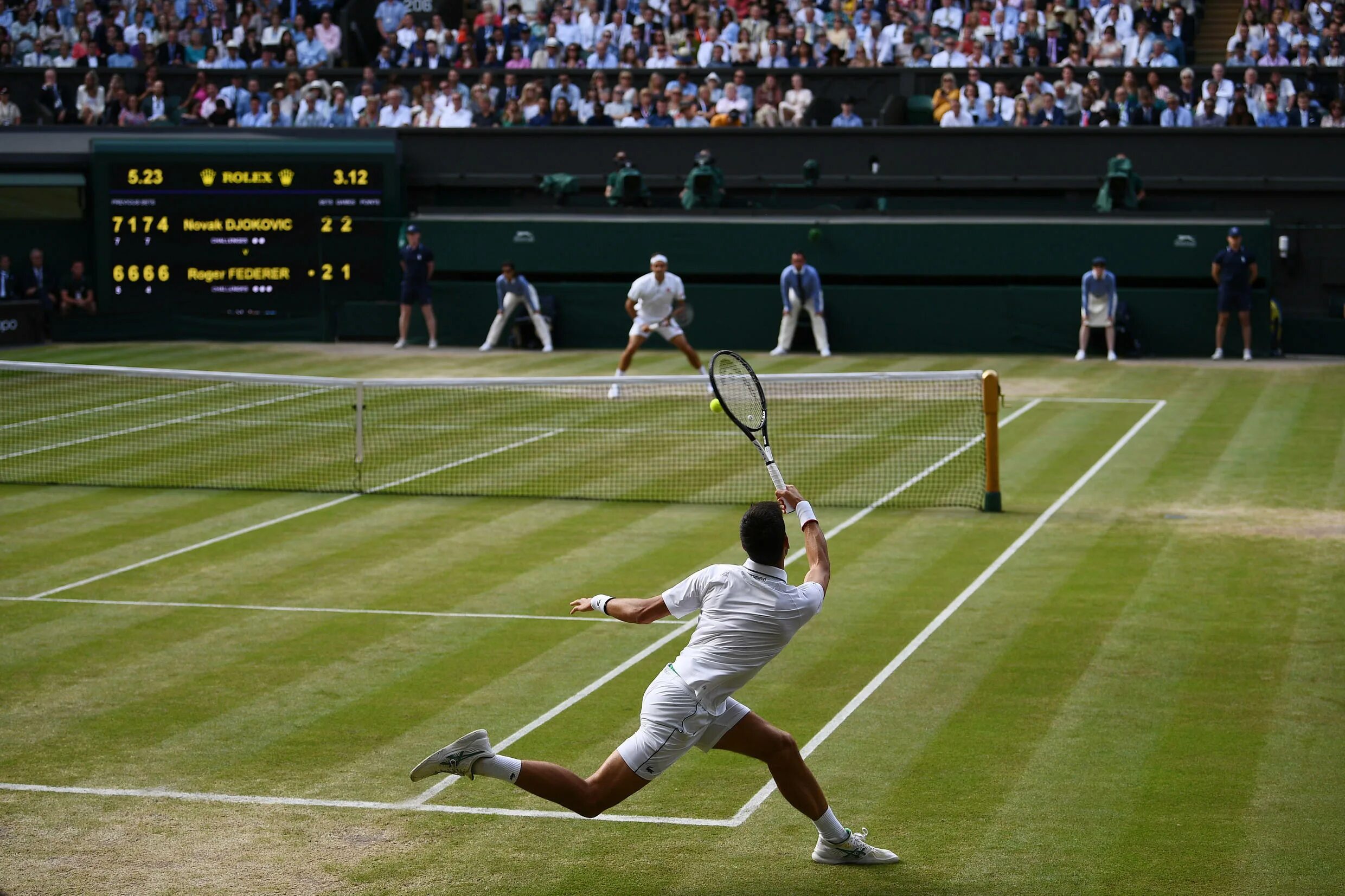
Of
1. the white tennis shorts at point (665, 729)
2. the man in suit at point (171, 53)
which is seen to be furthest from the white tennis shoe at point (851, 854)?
the man in suit at point (171, 53)

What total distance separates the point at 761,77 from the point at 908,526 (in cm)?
1951

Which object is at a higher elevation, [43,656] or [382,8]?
[382,8]

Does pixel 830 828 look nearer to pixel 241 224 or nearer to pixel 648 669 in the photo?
pixel 648 669

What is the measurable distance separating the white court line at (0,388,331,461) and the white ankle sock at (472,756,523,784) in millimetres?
14385

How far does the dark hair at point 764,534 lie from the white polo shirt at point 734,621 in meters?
0.06

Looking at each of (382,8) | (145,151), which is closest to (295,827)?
(145,151)

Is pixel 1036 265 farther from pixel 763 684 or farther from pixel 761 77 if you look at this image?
pixel 763 684

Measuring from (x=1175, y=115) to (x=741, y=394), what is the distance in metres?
23.9

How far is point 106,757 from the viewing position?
9133mm

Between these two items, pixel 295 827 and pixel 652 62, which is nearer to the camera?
pixel 295 827

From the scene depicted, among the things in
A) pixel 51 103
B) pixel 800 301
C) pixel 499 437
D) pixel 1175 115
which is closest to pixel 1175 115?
pixel 1175 115

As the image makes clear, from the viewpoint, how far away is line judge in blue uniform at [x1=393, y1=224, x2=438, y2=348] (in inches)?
1220

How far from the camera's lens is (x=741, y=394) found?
928 centimetres

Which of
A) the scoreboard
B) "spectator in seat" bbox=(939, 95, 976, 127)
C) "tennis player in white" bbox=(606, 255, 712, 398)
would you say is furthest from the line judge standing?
the scoreboard
